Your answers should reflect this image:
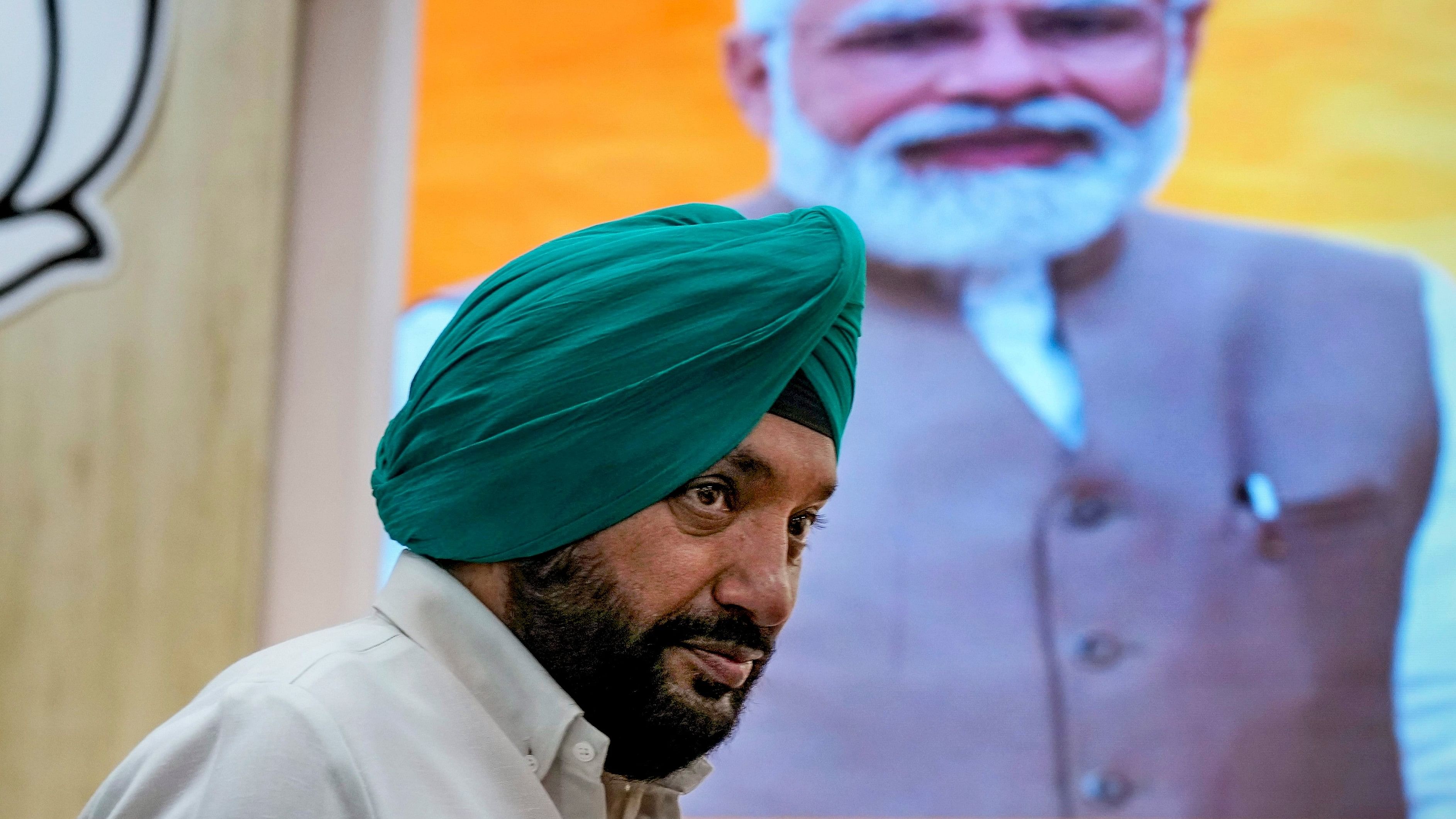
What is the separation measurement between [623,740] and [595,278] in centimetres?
31

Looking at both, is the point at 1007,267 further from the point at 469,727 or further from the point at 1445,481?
the point at 469,727

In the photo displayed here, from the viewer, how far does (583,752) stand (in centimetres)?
87

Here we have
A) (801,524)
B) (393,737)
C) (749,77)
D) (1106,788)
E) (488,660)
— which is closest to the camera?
(393,737)

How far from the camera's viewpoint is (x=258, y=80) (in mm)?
2549

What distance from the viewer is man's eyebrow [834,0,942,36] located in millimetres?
Answer: 2512

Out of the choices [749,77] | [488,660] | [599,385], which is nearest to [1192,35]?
[749,77]

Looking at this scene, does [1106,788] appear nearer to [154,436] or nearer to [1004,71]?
[1004,71]

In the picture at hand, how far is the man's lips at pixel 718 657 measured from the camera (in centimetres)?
90

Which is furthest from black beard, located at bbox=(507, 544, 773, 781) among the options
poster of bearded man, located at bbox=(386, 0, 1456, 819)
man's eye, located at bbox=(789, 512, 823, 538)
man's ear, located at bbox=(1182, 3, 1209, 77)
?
man's ear, located at bbox=(1182, 3, 1209, 77)

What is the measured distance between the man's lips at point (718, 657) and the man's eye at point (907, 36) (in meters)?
1.83

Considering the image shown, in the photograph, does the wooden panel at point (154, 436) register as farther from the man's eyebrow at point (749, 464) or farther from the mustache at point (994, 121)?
the man's eyebrow at point (749, 464)

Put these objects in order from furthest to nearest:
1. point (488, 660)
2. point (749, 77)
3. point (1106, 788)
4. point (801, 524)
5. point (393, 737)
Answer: point (749, 77) < point (1106, 788) < point (801, 524) < point (488, 660) < point (393, 737)

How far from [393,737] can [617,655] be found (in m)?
0.17

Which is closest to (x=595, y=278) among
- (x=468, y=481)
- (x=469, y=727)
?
(x=468, y=481)
